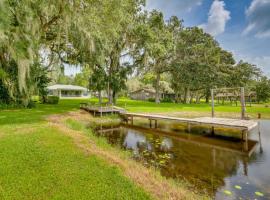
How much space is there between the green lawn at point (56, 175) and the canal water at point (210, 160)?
188 centimetres

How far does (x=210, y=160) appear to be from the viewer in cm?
675

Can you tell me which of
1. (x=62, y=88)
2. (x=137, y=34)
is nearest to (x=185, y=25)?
(x=137, y=34)

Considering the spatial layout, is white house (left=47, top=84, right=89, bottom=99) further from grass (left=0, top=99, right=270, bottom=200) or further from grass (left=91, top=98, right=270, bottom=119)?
grass (left=0, top=99, right=270, bottom=200)

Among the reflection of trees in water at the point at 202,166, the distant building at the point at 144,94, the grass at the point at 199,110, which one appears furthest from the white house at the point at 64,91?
the reflection of trees in water at the point at 202,166

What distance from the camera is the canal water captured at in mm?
4820

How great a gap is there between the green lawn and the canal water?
188 centimetres

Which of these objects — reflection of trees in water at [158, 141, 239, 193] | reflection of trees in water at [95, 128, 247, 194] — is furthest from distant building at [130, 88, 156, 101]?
reflection of trees in water at [158, 141, 239, 193]

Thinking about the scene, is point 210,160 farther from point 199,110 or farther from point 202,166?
point 199,110

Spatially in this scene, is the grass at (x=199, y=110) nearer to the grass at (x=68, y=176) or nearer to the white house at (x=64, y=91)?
the grass at (x=68, y=176)

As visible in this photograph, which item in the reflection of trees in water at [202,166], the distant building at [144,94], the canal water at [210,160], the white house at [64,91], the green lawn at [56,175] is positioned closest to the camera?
the green lawn at [56,175]

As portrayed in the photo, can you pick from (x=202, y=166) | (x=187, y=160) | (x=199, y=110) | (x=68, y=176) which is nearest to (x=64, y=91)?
(x=199, y=110)

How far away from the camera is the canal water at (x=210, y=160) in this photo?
4820 mm

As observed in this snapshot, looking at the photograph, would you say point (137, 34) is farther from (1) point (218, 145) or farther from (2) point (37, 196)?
(2) point (37, 196)

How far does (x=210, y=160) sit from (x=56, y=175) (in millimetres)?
4956
